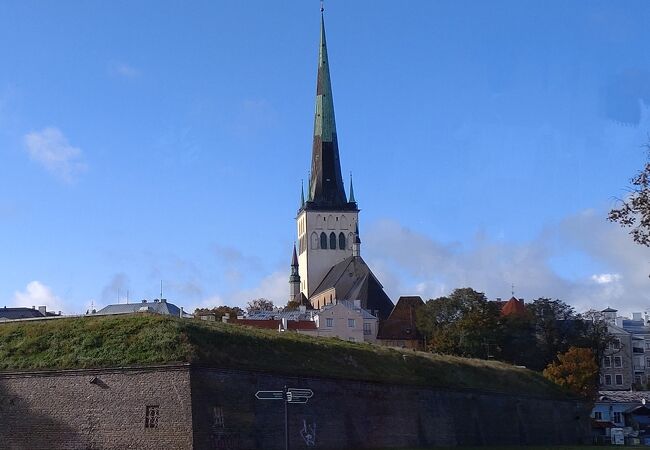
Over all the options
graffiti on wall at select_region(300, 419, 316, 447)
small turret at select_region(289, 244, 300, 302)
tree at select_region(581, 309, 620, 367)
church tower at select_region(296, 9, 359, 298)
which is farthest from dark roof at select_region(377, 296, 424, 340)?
graffiti on wall at select_region(300, 419, 316, 447)

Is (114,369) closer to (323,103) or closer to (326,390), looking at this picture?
(326,390)

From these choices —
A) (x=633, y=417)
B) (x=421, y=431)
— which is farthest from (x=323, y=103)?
(x=421, y=431)

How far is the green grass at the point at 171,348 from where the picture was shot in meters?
33.9

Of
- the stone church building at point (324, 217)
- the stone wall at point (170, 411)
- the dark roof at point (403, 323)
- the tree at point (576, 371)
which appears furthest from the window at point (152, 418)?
the stone church building at point (324, 217)

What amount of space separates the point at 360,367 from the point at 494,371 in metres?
14.0

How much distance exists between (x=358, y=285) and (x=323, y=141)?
23.4m

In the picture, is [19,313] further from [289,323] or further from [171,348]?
[171,348]

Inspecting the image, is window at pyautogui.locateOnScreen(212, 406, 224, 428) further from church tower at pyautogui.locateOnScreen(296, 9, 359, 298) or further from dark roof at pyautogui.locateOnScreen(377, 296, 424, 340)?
church tower at pyautogui.locateOnScreen(296, 9, 359, 298)

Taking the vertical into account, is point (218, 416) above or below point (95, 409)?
below

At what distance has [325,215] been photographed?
126625 mm

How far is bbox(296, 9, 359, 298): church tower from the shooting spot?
123 m

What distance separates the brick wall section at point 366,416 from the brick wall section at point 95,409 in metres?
0.75

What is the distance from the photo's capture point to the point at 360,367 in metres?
42.0

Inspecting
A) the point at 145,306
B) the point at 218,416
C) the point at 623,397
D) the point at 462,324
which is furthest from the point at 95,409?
the point at 623,397
